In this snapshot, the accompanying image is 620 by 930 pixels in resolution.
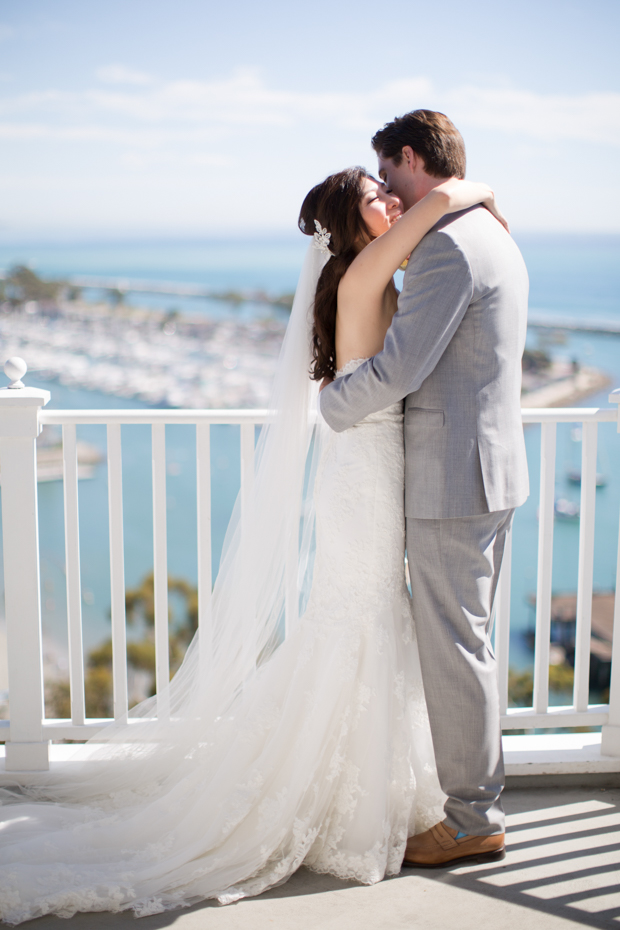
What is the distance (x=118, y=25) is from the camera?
40.7 meters

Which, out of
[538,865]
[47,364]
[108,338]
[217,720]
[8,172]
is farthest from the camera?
[8,172]

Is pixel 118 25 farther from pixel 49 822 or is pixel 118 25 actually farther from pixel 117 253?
pixel 49 822

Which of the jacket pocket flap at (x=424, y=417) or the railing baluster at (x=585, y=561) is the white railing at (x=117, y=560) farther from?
the jacket pocket flap at (x=424, y=417)

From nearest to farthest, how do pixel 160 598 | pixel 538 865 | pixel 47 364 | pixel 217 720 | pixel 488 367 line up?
pixel 488 367
pixel 538 865
pixel 217 720
pixel 160 598
pixel 47 364

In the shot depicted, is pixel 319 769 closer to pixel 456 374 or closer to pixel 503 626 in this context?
pixel 503 626

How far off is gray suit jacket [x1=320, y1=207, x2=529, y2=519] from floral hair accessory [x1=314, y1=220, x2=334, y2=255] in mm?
294

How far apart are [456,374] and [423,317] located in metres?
0.18

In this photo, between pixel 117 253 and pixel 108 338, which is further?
pixel 117 253

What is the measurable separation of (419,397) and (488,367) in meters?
0.18

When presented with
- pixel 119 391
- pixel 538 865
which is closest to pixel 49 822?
pixel 538 865

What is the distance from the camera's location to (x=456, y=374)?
191 cm

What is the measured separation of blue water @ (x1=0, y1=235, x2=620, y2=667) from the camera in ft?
117

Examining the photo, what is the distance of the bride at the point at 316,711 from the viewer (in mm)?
1955

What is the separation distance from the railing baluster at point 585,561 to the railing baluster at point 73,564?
5.20 feet
